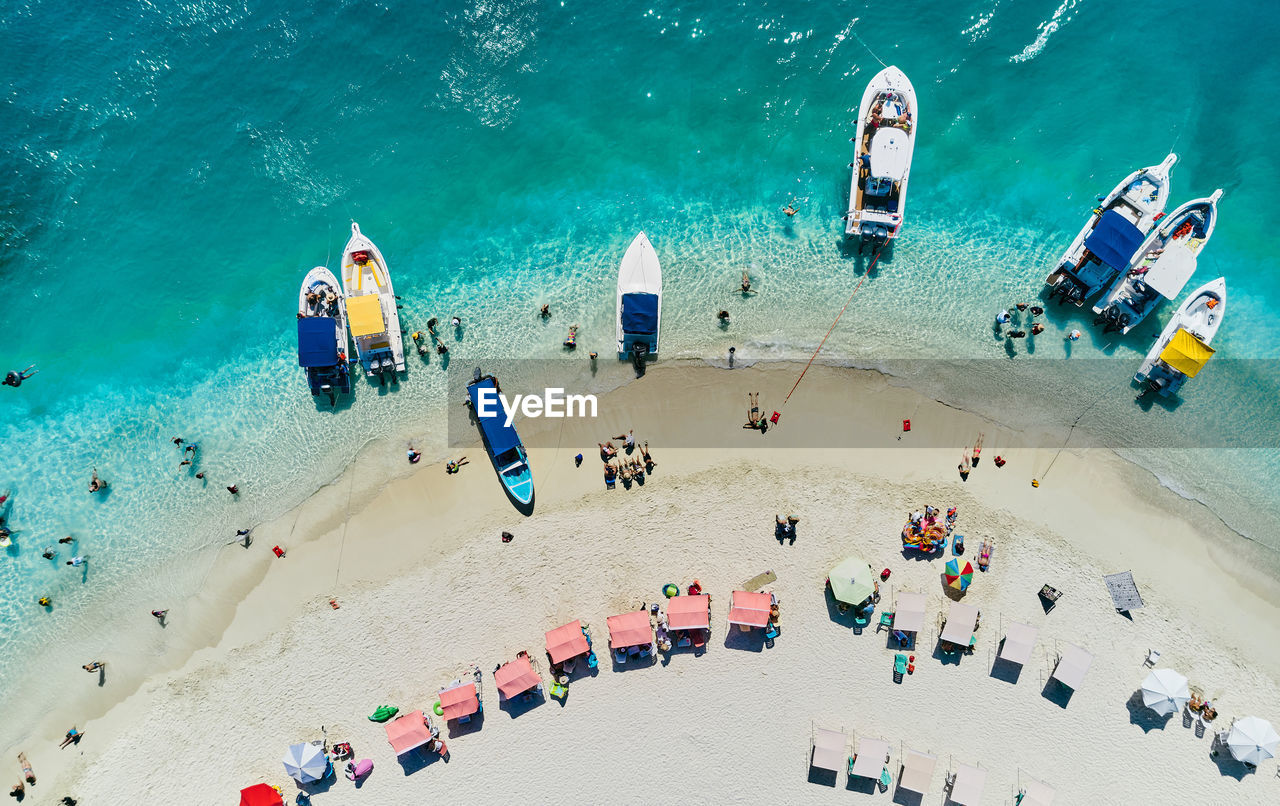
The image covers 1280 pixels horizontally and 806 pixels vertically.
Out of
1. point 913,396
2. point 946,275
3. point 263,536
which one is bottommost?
point 263,536

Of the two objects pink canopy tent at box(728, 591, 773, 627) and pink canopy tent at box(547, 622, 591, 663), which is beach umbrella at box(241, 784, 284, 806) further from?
pink canopy tent at box(728, 591, 773, 627)

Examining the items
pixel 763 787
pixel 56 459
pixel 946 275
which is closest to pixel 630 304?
pixel 946 275

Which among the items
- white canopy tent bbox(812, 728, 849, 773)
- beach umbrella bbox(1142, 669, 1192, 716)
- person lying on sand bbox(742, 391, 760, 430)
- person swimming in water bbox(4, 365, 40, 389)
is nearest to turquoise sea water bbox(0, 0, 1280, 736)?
person swimming in water bbox(4, 365, 40, 389)

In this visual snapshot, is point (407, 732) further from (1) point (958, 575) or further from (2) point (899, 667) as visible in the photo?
(1) point (958, 575)

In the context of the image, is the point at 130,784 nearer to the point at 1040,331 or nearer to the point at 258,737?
the point at 258,737

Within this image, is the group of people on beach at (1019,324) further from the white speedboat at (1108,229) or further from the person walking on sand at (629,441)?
the person walking on sand at (629,441)

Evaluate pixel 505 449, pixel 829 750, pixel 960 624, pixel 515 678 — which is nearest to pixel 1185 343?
pixel 960 624
